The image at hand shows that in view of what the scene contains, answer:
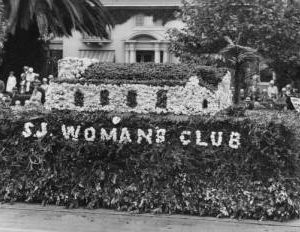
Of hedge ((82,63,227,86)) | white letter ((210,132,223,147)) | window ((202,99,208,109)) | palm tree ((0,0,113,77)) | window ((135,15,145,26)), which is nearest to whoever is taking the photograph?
white letter ((210,132,223,147))

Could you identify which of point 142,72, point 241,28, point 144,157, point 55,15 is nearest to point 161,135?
point 144,157

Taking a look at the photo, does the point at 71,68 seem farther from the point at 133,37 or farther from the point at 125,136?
the point at 133,37

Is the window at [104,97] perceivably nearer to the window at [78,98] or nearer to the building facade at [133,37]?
the window at [78,98]

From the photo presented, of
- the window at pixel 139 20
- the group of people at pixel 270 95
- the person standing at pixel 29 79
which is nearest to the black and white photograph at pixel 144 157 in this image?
the group of people at pixel 270 95

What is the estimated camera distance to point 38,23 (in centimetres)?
2405

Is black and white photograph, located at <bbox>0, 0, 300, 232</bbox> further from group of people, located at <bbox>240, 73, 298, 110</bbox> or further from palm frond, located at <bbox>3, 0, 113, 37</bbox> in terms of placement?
palm frond, located at <bbox>3, 0, 113, 37</bbox>

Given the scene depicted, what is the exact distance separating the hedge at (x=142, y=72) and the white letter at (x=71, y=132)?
959mm

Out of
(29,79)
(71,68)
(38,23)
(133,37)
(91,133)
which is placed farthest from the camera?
(133,37)

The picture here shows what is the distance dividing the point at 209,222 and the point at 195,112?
5.21 ft

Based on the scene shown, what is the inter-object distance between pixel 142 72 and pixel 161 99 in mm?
660

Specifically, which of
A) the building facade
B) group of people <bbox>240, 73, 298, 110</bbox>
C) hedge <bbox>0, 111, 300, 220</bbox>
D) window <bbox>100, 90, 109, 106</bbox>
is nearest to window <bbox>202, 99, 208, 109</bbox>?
hedge <bbox>0, 111, 300, 220</bbox>

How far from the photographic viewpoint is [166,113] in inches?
311

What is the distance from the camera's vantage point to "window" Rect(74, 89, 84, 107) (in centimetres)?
799

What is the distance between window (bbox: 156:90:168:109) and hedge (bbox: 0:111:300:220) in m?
0.44
